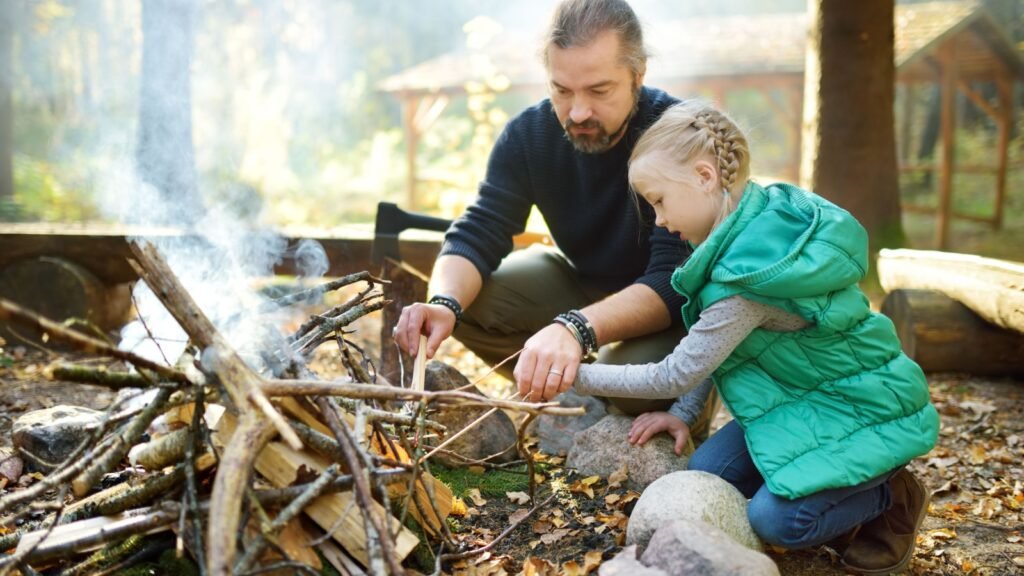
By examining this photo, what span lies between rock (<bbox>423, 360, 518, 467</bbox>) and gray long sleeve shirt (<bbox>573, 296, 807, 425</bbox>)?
0.82 metres

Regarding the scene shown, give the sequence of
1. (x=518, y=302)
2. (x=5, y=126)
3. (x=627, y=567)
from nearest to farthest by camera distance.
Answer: (x=627, y=567) → (x=518, y=302) → (x=5, y=126)

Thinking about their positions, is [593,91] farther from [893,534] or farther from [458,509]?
[893,534]

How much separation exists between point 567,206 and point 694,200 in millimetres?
1352

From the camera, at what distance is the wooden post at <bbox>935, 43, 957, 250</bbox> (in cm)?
1254

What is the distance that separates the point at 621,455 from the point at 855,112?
523 centimetres

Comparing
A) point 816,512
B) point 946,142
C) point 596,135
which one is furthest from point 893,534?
point 946,142

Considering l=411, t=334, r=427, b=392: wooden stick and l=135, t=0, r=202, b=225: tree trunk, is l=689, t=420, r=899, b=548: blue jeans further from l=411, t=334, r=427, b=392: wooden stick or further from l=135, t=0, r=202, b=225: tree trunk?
l=135, t=0, r=202, b=225: tree trunk

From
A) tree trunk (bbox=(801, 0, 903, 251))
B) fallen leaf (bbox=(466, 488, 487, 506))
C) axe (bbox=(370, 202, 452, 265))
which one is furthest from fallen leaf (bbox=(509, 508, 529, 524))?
tree trunk (bbox=(801, 0, 903, 251))

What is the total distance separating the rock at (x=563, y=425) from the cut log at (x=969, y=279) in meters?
2.22

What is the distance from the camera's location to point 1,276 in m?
5.30

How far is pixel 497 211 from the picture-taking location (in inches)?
158

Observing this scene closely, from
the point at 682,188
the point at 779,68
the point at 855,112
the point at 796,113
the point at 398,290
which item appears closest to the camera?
the point at 682,188

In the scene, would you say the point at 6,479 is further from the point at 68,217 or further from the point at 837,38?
the point at 68,217

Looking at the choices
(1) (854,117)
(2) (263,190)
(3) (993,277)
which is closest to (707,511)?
(3) (993,277)
